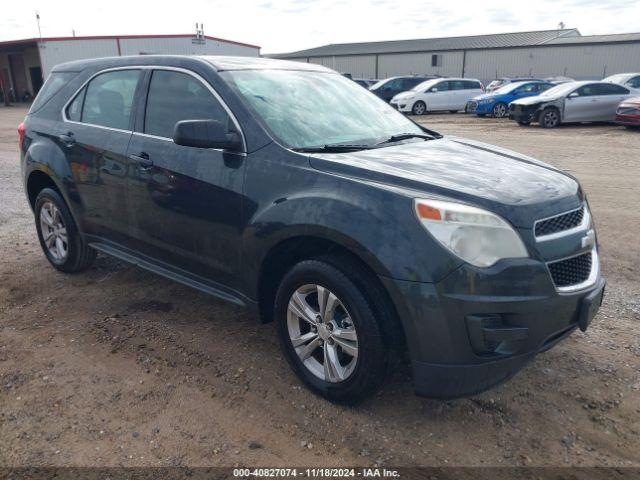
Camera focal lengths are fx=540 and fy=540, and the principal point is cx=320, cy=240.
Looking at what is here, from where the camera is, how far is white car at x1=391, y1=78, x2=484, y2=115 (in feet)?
72.8

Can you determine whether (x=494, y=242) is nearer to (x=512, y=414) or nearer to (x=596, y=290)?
(x=596, y=290)

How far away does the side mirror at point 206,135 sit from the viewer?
10.3 ft

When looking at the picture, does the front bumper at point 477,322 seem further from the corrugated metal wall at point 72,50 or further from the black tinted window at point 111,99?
the corrugated metal wall at point 72,50

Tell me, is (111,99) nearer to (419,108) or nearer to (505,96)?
(505,96)

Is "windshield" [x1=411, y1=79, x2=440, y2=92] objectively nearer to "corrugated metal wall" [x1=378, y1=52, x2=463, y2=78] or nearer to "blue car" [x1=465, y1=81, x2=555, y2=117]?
"blue car" [x1=465, y1=81, x2=555, y2=117]

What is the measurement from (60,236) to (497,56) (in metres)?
47.7

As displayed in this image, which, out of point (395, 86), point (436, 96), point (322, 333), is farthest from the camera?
point (395, 86)

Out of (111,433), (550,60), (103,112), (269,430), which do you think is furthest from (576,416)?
(550,60)

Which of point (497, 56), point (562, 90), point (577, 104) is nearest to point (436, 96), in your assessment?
point (562, 90)

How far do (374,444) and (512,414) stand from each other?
0.80m

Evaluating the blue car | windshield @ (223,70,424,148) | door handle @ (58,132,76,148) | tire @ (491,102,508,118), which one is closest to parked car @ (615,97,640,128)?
the blue car

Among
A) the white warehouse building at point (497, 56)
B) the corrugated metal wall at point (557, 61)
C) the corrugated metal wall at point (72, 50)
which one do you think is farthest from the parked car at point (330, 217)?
the white warehouse building at point (497, 56)

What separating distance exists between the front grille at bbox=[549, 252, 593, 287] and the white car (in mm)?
19783

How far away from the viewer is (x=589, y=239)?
9.59 ft
